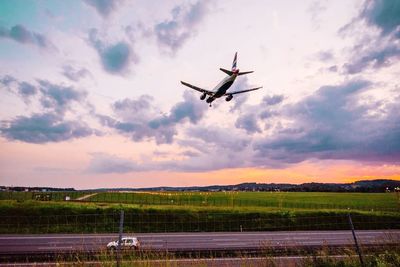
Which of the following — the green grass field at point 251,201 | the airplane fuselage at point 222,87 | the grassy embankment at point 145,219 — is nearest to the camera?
the airplane fuselage at point 222,87

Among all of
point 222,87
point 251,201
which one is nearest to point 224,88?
Answer: point 222,87

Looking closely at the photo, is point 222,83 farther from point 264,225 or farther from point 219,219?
point 264,225

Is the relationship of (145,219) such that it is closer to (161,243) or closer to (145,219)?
(145,219)

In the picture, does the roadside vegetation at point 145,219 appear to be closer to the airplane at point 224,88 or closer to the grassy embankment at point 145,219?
the grassy embankment at point 145,219

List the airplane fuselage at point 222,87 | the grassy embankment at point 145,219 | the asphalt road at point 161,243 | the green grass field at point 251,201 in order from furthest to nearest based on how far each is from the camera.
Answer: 1. the green grass field at point 251,201
2. the grassy embankment at point 145,219
3. the airplane fuselage at point 222,87
4. the asphalt road at point 161,243

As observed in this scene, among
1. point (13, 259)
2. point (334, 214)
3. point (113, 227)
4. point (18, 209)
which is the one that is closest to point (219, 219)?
point (113, 227)

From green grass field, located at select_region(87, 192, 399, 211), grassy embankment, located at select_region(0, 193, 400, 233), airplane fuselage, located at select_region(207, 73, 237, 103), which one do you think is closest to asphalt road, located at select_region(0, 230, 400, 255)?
grassy embankment, located at select_region(0, 193, 400, 233)

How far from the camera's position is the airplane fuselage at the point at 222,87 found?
2308cm

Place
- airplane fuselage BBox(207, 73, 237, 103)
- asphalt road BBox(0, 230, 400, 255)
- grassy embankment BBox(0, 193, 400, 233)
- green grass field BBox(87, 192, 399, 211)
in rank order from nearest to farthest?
1. asphalt road BBox(0, 230, 400, 255)
2. airplane fuselage BBox(207, 73, 237, 103)
3. grassy embankment BBox(0, 193, 400, 233)
4. green grass field BBox(87, 192, 399, 211)

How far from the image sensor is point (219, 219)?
3753 cm

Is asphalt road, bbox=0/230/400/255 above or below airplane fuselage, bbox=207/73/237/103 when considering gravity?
below

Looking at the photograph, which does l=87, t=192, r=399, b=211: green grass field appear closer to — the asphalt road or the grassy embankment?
the grassy embankment

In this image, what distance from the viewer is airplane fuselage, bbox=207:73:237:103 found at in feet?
75.7

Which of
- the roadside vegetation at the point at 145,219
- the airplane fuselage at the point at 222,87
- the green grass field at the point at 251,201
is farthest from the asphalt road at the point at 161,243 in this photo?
the green grass field at the point at 251,201
